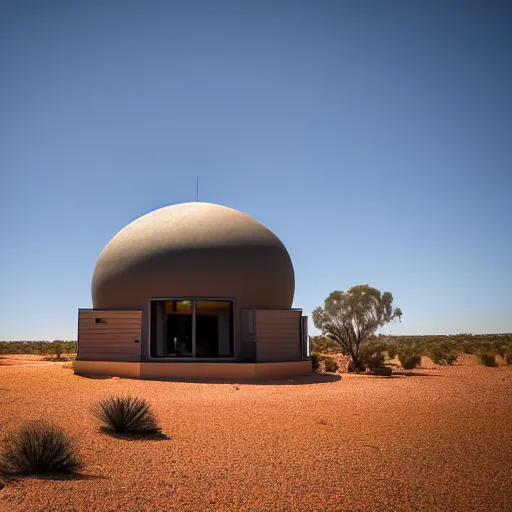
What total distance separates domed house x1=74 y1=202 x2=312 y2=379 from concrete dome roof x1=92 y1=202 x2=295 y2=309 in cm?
4

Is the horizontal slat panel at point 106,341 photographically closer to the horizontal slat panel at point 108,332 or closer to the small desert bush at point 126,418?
the horizontal slat panel at point 108,332

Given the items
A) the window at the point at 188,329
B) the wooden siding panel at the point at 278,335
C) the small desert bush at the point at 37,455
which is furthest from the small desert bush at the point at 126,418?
the window at the point at 188,329

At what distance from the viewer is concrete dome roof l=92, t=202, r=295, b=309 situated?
19094mm

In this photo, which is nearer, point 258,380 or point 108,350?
point 258,380

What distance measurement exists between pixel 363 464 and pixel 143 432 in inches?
138

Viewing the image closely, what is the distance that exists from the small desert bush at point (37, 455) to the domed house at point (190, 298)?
11.5 m

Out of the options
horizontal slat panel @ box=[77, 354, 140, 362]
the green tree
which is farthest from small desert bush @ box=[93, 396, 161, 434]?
the green tree

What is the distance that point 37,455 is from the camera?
6094 millimetres

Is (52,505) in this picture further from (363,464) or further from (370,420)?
(370,420)

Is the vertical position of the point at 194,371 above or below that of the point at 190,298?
below

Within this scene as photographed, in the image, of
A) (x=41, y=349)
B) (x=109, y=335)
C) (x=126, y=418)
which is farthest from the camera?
(x=41, y=349)

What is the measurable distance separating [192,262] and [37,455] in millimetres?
13172

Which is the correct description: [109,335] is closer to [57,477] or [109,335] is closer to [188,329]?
[188,329]

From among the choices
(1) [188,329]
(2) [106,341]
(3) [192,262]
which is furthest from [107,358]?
(1) [188,329]
